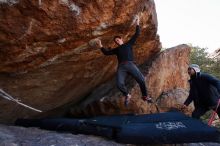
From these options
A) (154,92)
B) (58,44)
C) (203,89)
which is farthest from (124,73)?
(154,92)

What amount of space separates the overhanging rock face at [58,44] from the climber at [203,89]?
2.55 m

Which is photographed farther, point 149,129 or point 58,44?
point 58,44

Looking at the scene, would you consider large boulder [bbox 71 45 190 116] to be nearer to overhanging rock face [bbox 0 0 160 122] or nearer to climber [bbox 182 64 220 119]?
overhanging rock face [bbox 0 0 160 122]

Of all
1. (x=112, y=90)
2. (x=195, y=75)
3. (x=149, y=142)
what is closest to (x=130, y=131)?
(x=149, y=142)

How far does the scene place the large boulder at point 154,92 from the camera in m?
11.6

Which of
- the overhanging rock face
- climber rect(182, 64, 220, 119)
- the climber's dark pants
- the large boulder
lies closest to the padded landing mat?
climber rect(182, 64, 220, 119)

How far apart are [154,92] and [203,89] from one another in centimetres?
406

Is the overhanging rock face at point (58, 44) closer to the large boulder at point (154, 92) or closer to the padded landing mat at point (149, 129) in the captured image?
the large boulder at point (154, 92)

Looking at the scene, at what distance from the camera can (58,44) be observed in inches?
354

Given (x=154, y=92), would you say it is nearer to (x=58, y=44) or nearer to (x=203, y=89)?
(x=203, y=89)

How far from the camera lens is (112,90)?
12156 millimetres

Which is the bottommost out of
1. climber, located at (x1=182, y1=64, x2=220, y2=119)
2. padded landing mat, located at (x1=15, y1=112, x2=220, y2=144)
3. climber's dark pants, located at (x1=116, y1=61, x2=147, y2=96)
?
padded landing mat, located at (x1=15, y1=112, x2=220, y2=144)

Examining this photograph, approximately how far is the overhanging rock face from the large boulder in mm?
564

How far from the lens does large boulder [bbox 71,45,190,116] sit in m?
11.6
